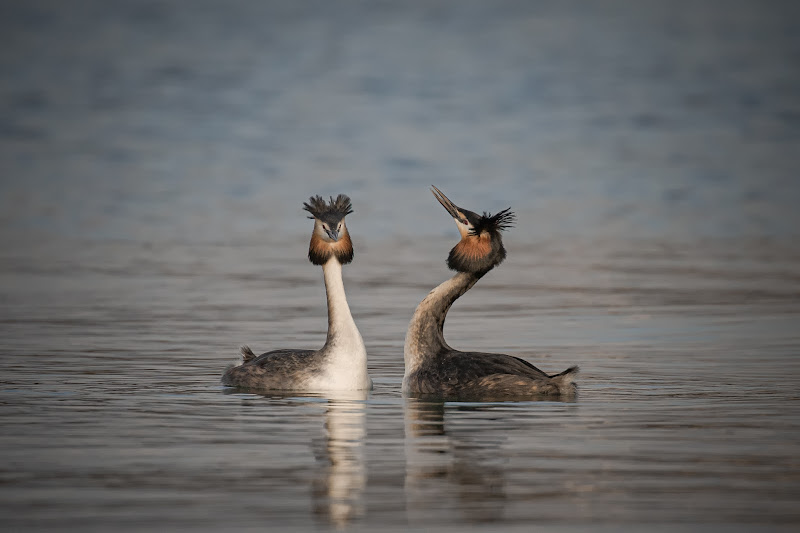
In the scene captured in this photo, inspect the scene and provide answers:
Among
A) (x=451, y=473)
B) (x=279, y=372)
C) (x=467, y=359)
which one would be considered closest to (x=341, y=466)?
(x=451, y=473)

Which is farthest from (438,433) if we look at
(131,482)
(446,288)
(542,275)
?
(542,275)

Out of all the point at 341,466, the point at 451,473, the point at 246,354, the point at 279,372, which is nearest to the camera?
the point at 451,473

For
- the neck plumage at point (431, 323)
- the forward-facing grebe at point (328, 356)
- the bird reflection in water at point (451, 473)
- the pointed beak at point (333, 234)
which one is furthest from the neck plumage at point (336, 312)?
the bird reflection in water at point (451, 473)

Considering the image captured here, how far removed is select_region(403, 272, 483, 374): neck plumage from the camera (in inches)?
616

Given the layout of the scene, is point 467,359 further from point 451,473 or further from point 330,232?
point 451,473

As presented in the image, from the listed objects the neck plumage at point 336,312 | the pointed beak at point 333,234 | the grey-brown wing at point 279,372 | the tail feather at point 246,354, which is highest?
the pointed beak at point 333,234

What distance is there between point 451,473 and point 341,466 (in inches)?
29.9

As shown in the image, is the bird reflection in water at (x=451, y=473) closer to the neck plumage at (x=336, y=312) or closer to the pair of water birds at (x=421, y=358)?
the pair of water birds at (x=421, y=358)

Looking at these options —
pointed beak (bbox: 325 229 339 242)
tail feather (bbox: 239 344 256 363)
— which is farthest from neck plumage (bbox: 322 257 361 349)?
tail feather (bbox: 239 344 256 363)

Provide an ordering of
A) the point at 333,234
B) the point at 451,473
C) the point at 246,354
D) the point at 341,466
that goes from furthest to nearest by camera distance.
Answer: the point at 246,354
the point at 333,234
the point at 341,466
the point at 451,473

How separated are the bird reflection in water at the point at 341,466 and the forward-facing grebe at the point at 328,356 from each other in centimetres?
102

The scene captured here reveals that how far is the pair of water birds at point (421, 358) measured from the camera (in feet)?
47.9

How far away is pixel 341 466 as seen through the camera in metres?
10.3

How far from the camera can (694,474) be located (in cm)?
995
